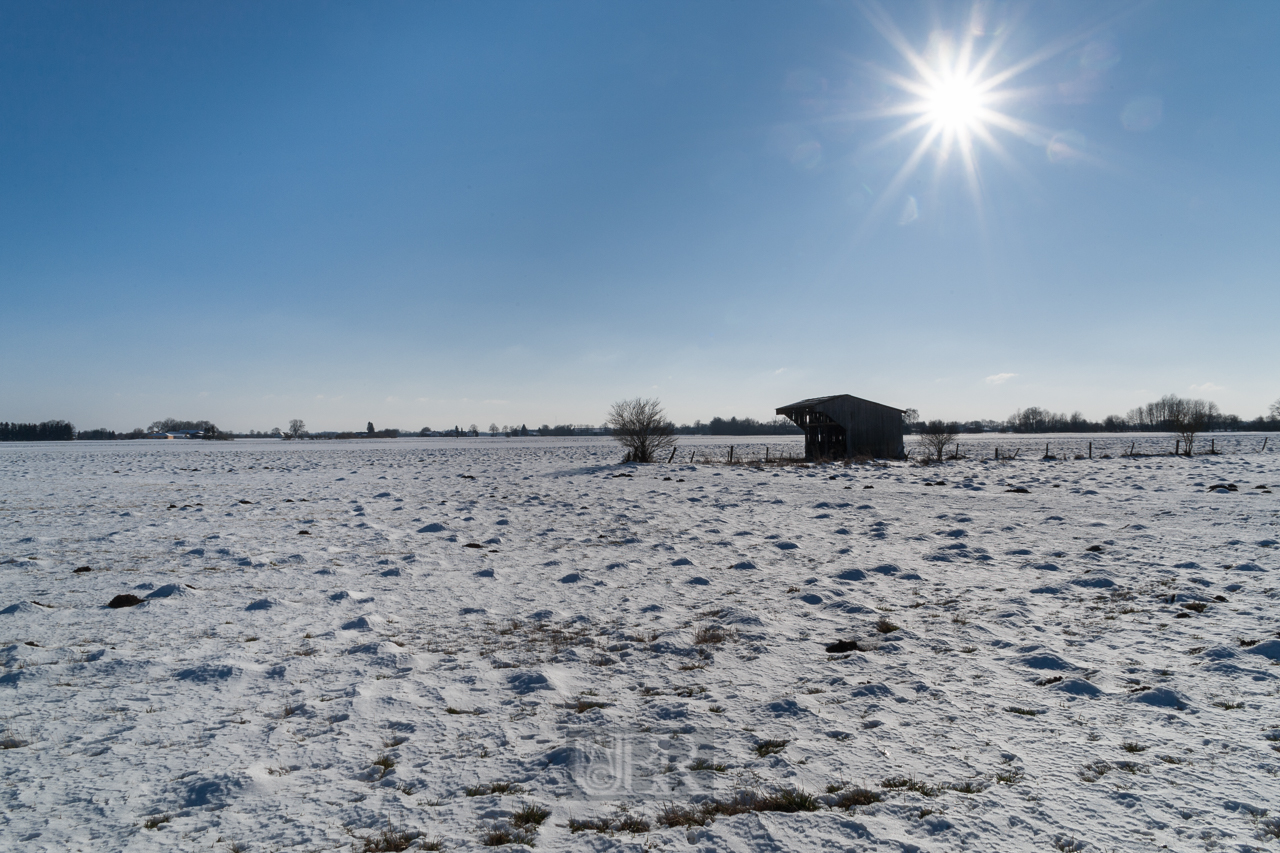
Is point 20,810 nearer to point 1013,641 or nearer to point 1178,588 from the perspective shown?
point 1013,641

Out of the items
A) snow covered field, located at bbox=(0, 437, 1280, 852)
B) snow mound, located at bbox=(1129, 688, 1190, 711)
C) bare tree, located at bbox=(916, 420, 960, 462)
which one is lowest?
snow covered field, located at bbox=(0, 437, 1280, 852)

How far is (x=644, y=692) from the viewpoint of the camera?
4891mm

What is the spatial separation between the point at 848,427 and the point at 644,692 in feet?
113

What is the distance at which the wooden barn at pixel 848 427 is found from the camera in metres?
36.6

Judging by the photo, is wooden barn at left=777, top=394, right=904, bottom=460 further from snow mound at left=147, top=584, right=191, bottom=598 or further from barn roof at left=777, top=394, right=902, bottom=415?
snow mound at left=147, top=584, right=191, bottom=598

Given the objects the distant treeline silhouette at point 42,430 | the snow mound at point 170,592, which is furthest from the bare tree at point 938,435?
the distant treeline silhouette at point 42,430

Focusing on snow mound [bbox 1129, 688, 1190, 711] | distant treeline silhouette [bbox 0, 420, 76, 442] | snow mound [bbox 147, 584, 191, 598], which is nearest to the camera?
snow mound [bbox 1129, 688, 1190, 711]

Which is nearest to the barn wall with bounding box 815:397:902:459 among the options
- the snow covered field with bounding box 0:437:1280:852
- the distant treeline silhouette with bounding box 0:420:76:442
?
the snow covered field with bounding box 0:437:1280:852

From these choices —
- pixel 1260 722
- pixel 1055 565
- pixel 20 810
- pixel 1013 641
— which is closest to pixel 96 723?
pixel 20 810

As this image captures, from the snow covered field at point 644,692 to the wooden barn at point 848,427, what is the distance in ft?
84.8

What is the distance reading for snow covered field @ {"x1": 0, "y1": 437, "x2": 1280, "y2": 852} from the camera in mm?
3209

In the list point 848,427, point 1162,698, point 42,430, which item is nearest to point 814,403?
point 848,427

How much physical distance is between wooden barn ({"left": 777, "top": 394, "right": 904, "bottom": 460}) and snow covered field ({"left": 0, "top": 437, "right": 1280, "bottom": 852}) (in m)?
25.8

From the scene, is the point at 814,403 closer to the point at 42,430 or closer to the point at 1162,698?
the point at 1162,698
